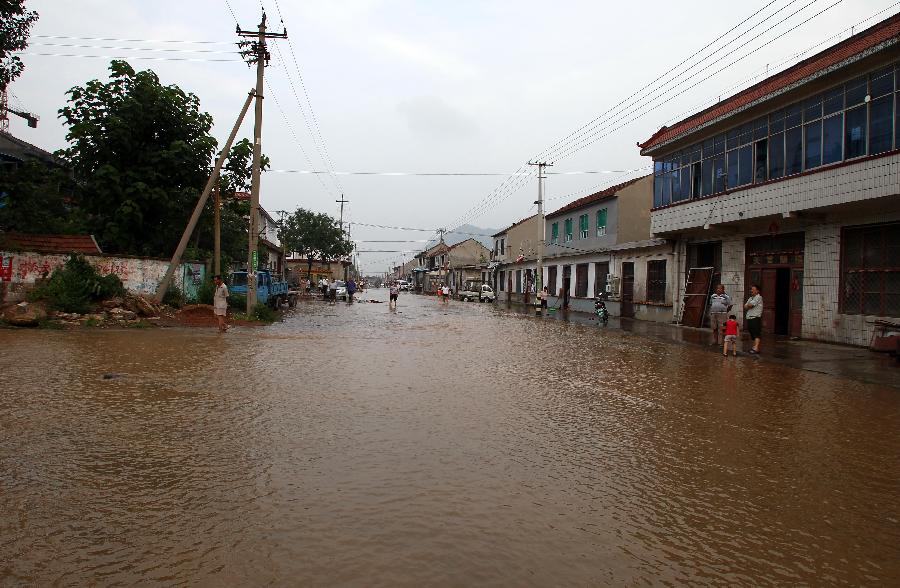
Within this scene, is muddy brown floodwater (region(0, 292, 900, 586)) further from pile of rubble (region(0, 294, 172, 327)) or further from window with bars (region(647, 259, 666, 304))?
window with bars (region(647, 259, 666, 304))

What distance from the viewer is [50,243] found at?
1842 cm

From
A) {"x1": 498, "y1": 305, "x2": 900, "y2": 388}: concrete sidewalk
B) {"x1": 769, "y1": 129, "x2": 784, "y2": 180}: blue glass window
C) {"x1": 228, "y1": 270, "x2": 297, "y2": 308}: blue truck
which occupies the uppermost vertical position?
{"x1": 769, "y1": 129, "x2": 784, "y2": 180}: blue glass window

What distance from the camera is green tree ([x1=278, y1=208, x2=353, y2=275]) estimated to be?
62594mm

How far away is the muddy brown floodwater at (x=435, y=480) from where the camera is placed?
3170 millimetres

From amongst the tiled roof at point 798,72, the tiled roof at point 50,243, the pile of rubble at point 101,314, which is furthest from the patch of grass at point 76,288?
the tiled roof at point 798,72

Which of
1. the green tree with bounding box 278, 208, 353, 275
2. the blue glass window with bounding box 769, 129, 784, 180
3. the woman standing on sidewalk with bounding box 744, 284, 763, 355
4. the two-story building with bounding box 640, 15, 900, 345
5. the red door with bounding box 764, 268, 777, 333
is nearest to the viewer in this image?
the woman standing on sidewalk with bounding box 744, 284, 763, 355

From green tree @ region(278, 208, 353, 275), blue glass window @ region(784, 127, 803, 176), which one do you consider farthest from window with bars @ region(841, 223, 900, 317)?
green tree @ region(278, 208, 353, 275)

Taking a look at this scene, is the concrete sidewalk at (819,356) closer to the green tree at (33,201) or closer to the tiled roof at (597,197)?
the tiled roof at (597,197)

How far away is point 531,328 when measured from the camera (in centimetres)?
2097

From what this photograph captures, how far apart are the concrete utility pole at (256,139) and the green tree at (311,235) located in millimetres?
41694

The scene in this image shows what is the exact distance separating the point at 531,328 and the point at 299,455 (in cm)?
1651

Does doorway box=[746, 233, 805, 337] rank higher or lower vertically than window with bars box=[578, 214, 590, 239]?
lower

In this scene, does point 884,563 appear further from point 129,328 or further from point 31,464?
point 129,328

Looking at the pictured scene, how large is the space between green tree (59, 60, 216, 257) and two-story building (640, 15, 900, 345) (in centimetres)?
1888
